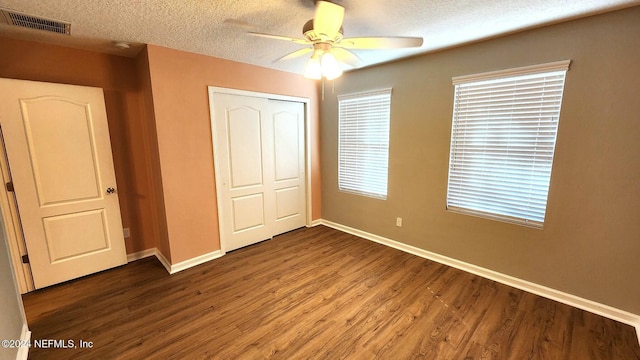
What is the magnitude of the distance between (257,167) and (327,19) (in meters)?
2.30

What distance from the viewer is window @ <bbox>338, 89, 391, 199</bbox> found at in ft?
11.0

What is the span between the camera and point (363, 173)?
3.69 meters

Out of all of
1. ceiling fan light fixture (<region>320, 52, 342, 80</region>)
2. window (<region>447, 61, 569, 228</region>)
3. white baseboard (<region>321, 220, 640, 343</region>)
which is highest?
ceiling fan light fixture (<region>320, 52, 342, 80</region>)

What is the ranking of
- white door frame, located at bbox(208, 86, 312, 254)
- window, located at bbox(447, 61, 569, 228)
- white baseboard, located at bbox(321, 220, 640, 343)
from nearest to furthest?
white baseboard, located at bbox(321, 220, 640, 343), window, located at bbox(447, 61, 569, 228), white door frame, located at bbox(208, 86, 312, 254)

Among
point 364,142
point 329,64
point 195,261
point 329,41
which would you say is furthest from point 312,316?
point 364,142

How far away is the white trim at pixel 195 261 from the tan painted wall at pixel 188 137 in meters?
0.05

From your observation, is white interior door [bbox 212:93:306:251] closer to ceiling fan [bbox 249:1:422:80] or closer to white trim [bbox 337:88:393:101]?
white trim [bbox 337:88:393:101]

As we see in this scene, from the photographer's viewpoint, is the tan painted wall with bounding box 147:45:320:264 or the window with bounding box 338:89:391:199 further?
the window with bounding box 338:89:391:199

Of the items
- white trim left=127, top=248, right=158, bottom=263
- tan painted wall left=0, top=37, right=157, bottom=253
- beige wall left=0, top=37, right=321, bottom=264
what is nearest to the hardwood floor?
white trim left=127, top=248, right=158, bottom=263

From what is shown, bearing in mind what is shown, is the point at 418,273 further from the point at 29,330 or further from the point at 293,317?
the point at 29,330

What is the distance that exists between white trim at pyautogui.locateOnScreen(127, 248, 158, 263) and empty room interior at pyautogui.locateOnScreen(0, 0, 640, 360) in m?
0.03

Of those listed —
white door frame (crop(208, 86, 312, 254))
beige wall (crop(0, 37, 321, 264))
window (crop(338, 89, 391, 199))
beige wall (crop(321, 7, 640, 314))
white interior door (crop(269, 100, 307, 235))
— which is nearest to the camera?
beige wall (crop(321, 7, 640, 314))

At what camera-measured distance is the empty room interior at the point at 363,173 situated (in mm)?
1868

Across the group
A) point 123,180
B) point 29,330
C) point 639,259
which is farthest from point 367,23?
point 29,330
